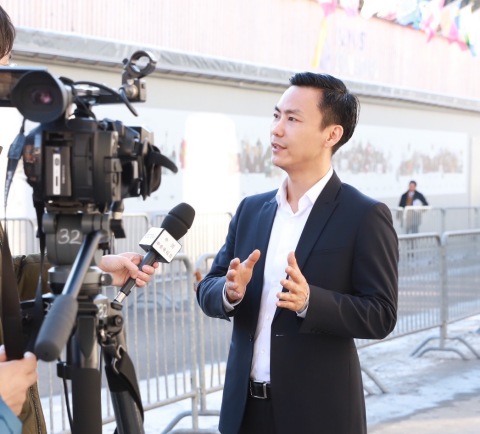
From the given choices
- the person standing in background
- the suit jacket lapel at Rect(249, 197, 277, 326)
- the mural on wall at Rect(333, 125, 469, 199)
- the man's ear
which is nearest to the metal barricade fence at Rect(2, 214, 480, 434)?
the suit jacket lapel at Rect(249, 197, 277, 326)

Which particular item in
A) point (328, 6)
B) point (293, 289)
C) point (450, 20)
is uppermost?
point (450, 20)

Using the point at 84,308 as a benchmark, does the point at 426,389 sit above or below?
below

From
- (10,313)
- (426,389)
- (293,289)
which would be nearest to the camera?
(10,313)

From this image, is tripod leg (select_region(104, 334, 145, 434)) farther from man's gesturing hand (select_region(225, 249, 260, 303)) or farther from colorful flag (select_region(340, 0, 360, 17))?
colorful flag (select_region(340, 0, 360, 17))

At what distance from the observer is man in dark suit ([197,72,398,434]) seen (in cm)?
304

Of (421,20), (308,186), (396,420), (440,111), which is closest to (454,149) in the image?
(440,111)

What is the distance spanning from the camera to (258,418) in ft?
10.2

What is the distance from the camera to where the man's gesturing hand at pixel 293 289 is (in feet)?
9.39

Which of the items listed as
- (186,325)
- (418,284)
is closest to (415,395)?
(418,284)

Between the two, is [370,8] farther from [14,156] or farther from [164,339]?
[14,156]

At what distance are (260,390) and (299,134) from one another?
923 mm

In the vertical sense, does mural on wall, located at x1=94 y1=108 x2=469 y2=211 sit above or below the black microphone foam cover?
above

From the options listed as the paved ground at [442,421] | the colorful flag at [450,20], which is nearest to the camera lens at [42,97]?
the paved ground at [442,421]

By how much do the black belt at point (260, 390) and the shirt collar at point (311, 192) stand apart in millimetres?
658
